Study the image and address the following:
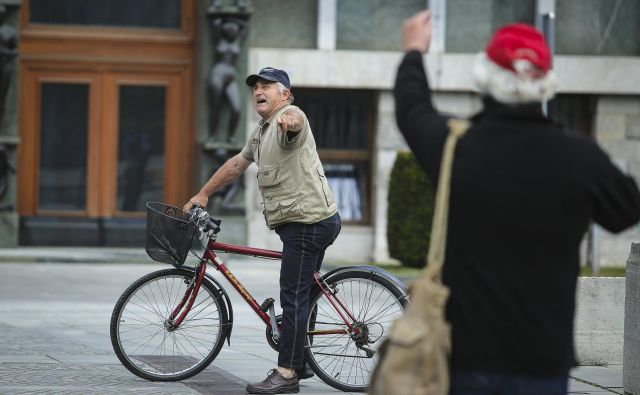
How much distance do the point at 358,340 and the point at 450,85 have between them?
11.2m

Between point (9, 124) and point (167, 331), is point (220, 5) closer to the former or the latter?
point (9, 124)

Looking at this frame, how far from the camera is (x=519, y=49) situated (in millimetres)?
3936

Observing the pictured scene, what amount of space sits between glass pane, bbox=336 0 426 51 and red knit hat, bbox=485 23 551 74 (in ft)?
47.7

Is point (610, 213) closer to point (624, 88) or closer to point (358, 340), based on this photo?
point (358, 340)

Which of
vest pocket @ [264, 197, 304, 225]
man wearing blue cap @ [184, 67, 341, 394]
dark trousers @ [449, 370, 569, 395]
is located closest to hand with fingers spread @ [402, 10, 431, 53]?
dark trousers @ [449, 370, 569, 395]

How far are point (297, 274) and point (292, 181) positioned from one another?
495 millimetres

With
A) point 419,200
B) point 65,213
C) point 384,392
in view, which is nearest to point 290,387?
point 384,392

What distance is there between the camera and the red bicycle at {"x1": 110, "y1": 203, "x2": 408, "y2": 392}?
7.71 meters

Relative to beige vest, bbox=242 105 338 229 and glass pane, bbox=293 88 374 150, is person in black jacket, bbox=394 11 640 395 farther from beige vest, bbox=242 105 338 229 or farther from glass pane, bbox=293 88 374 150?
glass pane, bbox=293 88 374 150

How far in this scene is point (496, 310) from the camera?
151 inches

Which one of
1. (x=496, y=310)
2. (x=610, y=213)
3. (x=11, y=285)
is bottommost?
(x=11, y=285)

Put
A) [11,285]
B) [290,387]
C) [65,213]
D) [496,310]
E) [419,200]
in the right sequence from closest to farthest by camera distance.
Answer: [496,310] → [290,387] → [11,285] → [419,200] → [65,213]

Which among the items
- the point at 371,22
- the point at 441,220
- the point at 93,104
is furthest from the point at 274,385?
the point at 371,22

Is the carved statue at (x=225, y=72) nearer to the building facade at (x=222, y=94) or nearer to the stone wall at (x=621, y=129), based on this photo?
the building facade at (x=222, y=94)
